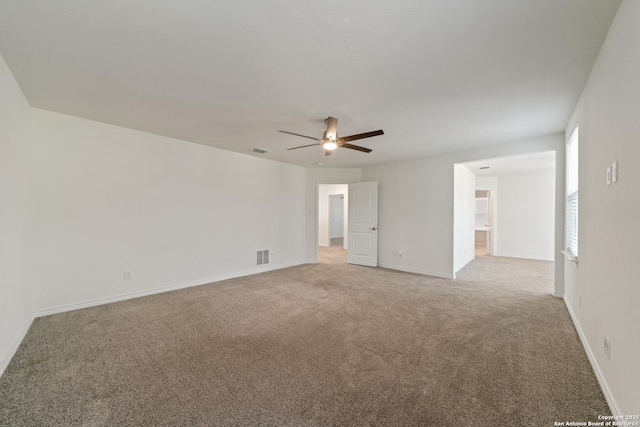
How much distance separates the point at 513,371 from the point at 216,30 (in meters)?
3.33

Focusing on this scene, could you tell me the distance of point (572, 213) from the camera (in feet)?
11.4

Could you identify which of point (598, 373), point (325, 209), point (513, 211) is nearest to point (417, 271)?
point (598, 373)

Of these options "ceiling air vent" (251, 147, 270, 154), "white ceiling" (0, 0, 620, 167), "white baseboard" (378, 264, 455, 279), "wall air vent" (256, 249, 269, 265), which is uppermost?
"white ceiling" (0, 0, 620, 167)

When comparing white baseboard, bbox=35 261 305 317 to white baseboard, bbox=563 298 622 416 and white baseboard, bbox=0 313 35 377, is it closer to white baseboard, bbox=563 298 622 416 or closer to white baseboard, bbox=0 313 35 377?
white baseboard, bbox=0 313 35 377

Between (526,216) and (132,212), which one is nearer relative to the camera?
(132,212)

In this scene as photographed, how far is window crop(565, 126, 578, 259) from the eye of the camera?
3182 mm

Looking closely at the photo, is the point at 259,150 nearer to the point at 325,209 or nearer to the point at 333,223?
the point at 325,209

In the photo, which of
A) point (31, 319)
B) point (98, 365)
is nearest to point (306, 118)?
point (98, 365)

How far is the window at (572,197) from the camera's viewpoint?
3182mm

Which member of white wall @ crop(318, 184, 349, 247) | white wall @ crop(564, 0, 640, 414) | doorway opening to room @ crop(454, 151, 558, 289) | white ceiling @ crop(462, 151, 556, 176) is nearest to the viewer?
white wall @ crop(564, 0, 640, 414)

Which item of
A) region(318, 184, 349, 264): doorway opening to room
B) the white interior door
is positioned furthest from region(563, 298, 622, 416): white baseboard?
region(318, 184, 349, 264): doorway opening to room

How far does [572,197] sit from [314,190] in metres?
4.69

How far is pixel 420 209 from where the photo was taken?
5582mm

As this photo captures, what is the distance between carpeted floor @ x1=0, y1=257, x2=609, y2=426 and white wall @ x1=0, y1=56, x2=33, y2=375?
0.75 ft
